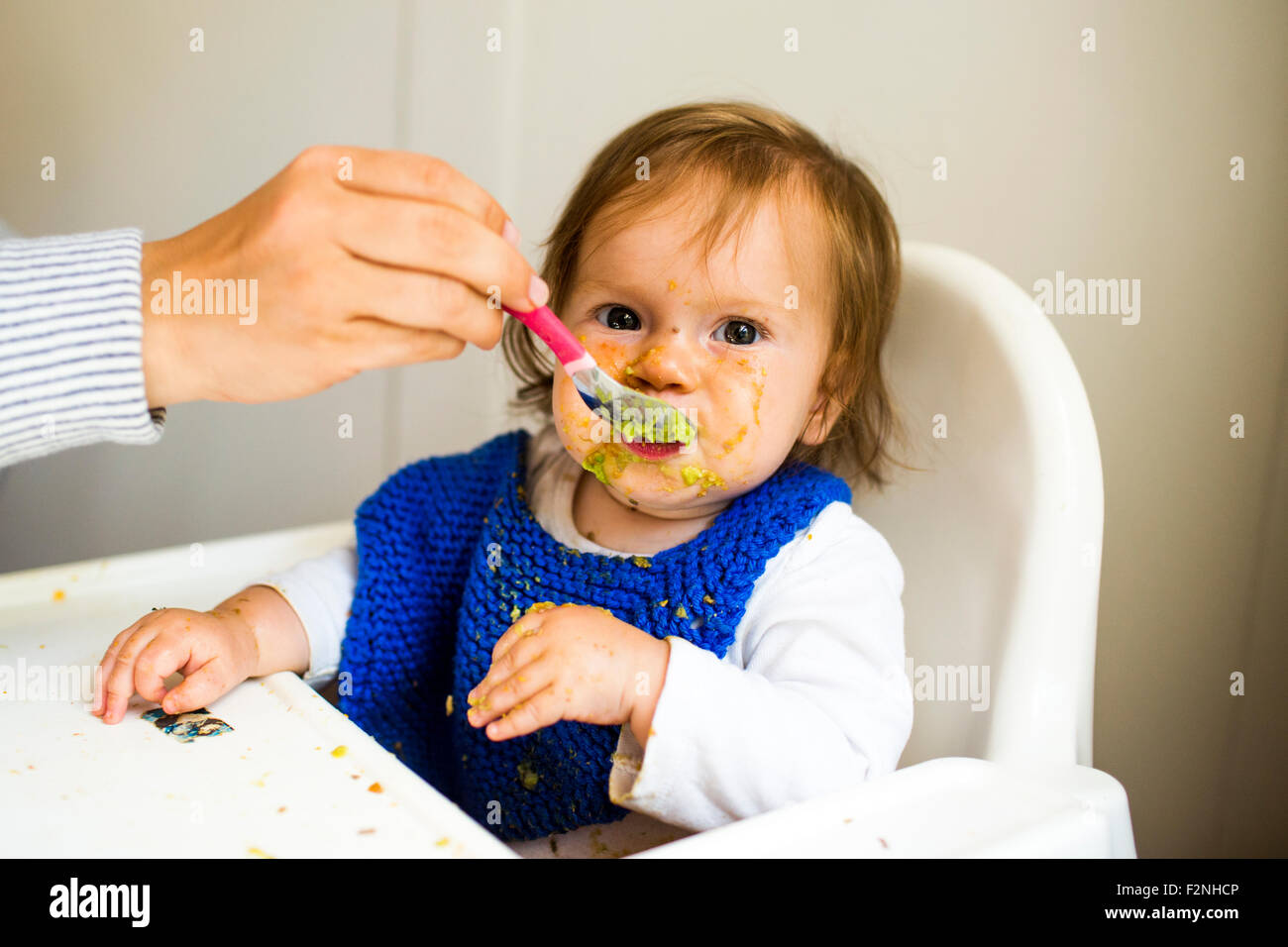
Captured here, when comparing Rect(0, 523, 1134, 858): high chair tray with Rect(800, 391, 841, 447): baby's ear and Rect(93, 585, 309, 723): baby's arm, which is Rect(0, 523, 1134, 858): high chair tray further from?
Rect(800, 391, 841, 447): baby's ear

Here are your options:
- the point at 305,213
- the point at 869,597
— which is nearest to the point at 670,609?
the point at 869,597

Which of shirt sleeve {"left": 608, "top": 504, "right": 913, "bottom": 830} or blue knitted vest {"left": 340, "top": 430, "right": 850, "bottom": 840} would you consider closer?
shirt sleeve {"left": 608, "top": 504, "right": 913, "bottom": 830}

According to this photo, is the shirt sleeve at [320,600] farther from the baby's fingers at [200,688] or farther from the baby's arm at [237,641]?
the baby's fingers at [200,688]

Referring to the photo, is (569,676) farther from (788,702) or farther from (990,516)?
(990,516)

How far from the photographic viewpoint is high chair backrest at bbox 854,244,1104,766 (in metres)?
0.74

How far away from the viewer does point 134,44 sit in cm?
128

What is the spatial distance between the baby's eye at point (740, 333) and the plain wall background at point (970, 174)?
45 cm

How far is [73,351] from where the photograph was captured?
22.3 inches

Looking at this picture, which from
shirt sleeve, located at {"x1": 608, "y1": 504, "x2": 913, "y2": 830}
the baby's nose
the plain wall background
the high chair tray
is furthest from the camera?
the plain wall background

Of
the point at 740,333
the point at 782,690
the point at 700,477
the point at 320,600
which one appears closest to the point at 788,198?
the point at 740,333

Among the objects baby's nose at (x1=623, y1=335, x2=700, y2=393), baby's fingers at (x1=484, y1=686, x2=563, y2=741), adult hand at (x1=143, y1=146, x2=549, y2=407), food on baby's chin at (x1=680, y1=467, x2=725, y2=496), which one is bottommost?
baby's fingers at (x1=484, y1=686, x2=563, y2=741)

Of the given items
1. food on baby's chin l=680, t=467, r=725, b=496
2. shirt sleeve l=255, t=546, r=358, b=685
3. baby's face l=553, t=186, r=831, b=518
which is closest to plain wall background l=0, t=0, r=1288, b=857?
baby's face l=553, t=186, r=831, b=518

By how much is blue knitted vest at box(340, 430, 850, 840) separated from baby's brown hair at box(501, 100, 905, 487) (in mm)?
110

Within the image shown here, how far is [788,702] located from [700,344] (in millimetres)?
268
